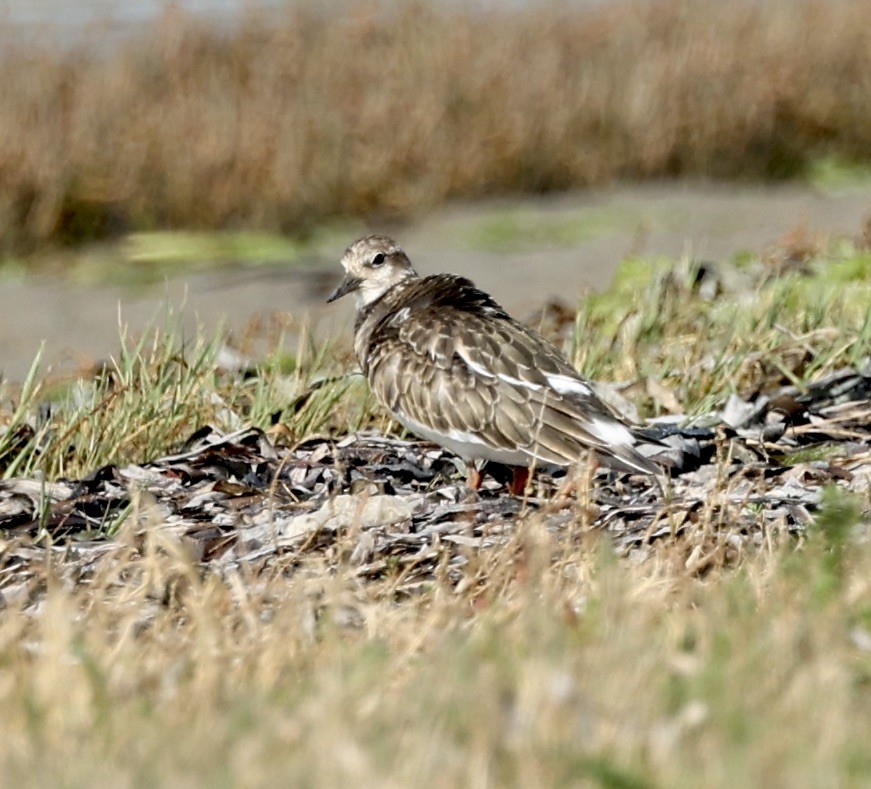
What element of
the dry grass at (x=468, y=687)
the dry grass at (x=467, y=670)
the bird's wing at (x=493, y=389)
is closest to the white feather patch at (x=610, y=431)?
the bird's wing at (x=493, y=389)

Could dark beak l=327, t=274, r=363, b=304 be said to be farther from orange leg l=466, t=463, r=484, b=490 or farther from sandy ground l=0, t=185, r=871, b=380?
sandy ground l=0, t=185, r=871, b=380

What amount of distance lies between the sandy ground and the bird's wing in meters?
4.68

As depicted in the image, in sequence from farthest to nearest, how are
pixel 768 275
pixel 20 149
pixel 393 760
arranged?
pixel 20 149 → pixel 768 275 → pixel 393 760

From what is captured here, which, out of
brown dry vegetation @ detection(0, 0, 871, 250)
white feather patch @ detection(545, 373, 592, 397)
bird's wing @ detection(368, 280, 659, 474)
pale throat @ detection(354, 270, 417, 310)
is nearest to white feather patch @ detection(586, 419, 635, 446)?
bird's wing @ detection(368, 280, 659, 474)

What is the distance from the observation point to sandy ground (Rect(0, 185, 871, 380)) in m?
12.5

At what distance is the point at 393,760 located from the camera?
10.0 feet

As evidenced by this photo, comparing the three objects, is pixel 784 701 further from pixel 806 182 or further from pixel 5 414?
pixel 806 182

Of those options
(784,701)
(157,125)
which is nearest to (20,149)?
(157,125)

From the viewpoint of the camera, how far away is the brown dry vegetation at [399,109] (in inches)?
577

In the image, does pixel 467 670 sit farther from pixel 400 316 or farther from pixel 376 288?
pixel 376 288

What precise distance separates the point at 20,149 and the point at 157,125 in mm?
1275

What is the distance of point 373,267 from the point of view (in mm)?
7426

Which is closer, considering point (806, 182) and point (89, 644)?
point (89, 644)

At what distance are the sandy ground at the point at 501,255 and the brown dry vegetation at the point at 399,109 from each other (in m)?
0.45
